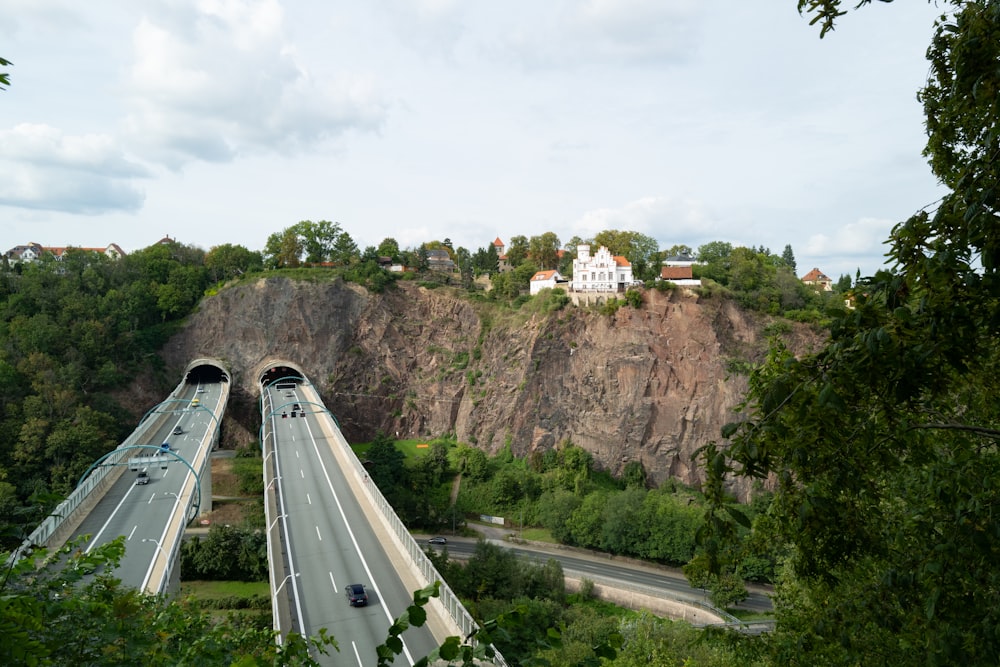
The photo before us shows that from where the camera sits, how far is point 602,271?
49.1 m

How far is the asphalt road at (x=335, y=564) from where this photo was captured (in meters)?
17.5

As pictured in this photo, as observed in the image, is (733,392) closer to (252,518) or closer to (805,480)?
(252,518)

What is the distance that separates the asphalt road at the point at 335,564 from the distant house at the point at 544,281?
26822 millimetres

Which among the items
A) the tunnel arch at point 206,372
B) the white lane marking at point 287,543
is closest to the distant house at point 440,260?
the tunnel arch at point 206,372

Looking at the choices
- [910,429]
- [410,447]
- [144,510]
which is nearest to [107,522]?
[144,510]

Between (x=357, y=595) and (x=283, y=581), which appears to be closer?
(x=357, y=595)

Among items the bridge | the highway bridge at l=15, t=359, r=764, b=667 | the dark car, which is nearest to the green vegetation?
the highway bridge at l=15, t=359, r=764, b=667

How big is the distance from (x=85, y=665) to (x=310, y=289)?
2259 inches

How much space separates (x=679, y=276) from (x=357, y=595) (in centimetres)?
3716

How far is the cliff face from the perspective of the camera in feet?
146

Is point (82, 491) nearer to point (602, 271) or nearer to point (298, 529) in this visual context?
point (298, 529)

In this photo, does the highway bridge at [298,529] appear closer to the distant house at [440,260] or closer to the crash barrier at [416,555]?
the crash barrier at [416,555]

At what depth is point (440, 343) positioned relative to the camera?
197 feet

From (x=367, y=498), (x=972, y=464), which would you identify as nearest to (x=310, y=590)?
(x=367, y=498)
